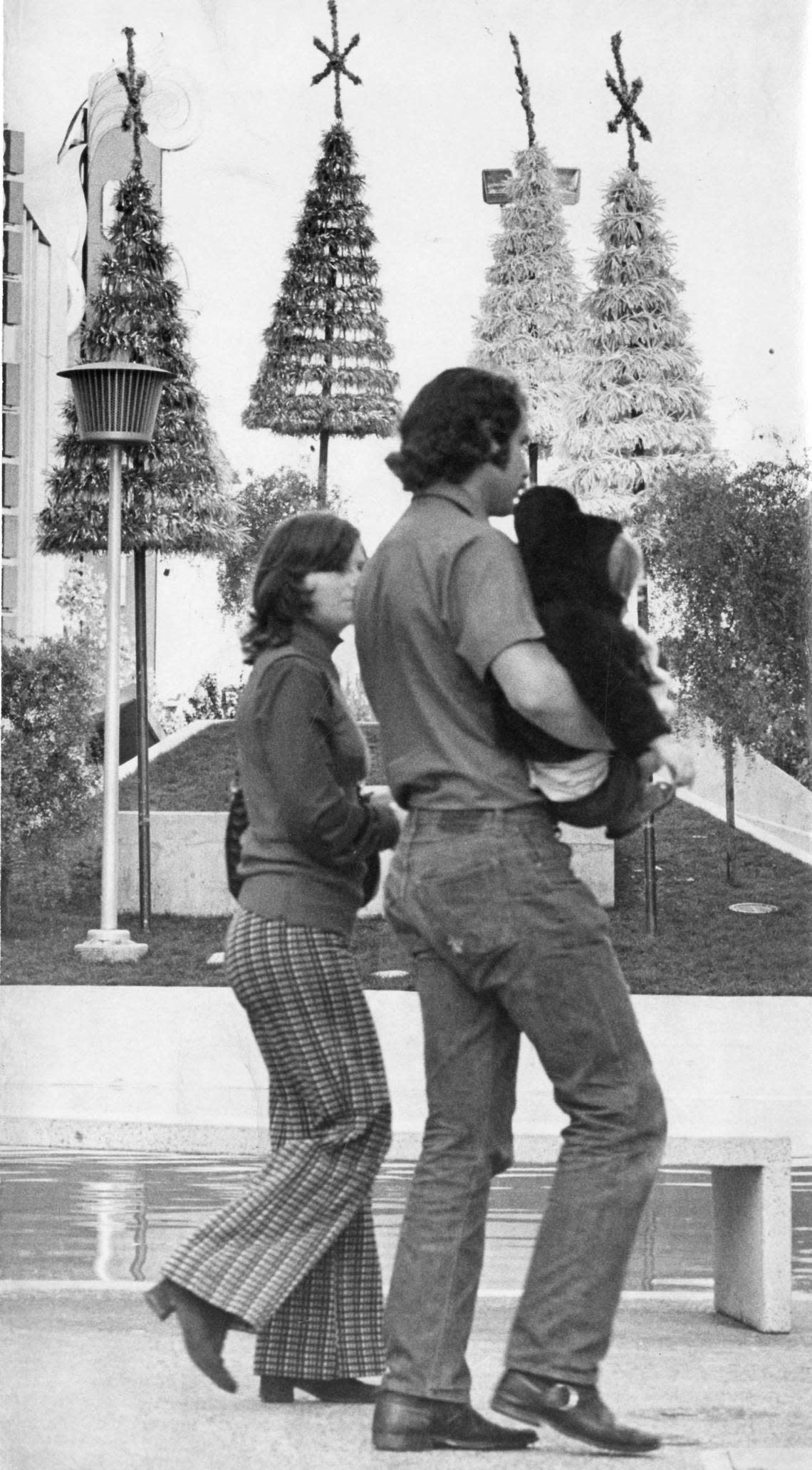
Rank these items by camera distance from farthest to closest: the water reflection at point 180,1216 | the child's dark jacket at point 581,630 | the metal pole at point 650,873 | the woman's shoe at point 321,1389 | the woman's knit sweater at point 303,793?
1. the water reflection at point 180,1216
2. the metal pole at point 650,873
3. the woman's shoe at point 321,1389
4. the woman's knit sweater at point 303,793
5. the child's dark jacket at point 581,630

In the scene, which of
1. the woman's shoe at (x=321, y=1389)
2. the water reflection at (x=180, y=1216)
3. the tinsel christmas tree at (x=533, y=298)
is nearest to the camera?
the woman's shoe at (x=321, y=1389)

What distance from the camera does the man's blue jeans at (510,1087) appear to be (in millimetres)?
1959

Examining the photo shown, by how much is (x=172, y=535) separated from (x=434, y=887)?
107 cm

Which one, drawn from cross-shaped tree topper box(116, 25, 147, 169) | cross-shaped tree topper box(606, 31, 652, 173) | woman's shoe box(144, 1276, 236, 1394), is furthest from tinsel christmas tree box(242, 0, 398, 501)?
woman's shoe box(144, 1276, 236, 1394)

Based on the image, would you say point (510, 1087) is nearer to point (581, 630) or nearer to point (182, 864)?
point (581, 630)

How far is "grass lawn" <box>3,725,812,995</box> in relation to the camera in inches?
105

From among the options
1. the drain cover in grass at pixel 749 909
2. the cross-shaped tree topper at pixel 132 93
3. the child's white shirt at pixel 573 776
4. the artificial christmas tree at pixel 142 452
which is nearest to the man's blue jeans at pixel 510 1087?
the child's white shirt at pixel 573 776

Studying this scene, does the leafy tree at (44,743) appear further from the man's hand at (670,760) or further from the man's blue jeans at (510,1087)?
the man's hand at (670,760)

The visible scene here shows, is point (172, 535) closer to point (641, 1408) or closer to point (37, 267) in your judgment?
point (37, 267)

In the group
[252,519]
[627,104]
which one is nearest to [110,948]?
[252,519]

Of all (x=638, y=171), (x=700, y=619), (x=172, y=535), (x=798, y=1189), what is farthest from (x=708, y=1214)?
(x=638, y=171)

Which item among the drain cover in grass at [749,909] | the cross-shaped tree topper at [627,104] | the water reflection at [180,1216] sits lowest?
the water reflection at [180,1216]

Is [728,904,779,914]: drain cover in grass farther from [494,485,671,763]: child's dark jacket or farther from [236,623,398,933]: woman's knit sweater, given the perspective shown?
[494,485,671,763]: child's dark jacket

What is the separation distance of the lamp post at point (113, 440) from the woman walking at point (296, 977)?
575 mm
